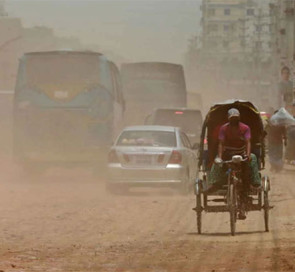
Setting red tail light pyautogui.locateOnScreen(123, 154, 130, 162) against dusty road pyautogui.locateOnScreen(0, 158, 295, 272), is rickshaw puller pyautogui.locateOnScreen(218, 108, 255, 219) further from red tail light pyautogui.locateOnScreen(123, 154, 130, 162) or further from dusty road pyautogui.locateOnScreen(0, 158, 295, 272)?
red tail light pyautogui.locateOnScreen(123, 154, 130, 162)

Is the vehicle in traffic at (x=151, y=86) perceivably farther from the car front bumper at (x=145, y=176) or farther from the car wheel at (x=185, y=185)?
the car front bumper at (x=145, y=176)

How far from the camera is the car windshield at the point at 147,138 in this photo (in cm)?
2709

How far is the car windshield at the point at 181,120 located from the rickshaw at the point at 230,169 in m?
21.4

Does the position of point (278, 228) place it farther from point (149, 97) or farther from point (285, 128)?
point (149, 97)

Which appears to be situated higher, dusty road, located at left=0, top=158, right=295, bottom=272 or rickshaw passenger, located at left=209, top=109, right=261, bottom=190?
rickshaw passenger, located at left=209, top=109, right=261, bottom=190

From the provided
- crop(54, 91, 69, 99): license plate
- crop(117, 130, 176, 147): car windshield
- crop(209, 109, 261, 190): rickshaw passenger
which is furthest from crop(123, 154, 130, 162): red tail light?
crop(209, 109, 261, 190): rickshaw passenger

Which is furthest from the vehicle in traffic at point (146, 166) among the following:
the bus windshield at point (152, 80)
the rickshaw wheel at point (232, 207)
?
the bus windshield at point (152, 80)

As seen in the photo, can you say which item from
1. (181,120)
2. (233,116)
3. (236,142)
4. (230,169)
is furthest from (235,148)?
(181,120)

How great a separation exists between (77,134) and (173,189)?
5.20 metres

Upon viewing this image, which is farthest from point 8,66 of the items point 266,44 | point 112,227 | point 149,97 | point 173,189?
point 112,227

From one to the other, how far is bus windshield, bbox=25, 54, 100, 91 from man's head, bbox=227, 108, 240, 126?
1607cm

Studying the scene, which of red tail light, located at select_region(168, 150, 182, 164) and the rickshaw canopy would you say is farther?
red tail light, located at select_region(168, 150, 182, 164)

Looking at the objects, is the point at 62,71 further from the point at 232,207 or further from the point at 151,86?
the point at 151,86

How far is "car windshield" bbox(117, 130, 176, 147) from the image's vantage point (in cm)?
2709
